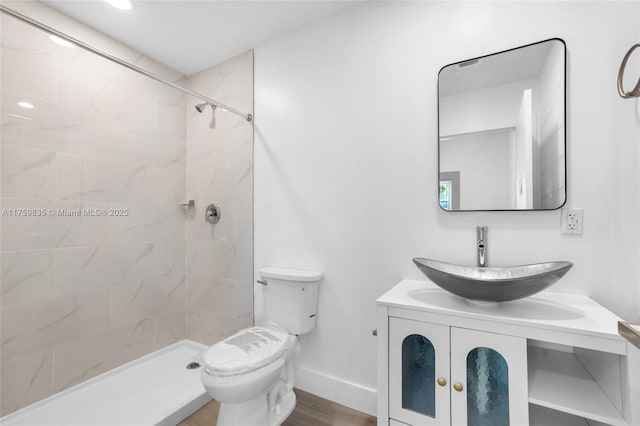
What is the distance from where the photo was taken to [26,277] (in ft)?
5.32

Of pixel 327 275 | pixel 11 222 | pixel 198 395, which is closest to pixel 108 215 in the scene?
pixel 11 222

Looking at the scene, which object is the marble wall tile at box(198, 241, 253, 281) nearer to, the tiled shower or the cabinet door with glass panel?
the tiled shower

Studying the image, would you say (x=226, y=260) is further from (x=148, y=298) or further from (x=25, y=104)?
(x=25, y=104)

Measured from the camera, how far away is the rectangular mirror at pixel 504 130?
123 centimetres

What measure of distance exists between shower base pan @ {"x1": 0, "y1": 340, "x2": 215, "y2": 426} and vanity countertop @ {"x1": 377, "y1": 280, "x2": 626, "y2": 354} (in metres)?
1.35

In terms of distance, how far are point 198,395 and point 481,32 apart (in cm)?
248

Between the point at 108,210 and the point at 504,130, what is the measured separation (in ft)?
7.99

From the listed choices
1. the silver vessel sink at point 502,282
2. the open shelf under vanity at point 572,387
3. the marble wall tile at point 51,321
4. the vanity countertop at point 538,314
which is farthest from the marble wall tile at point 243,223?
the open shelf under vanity at point 572,387

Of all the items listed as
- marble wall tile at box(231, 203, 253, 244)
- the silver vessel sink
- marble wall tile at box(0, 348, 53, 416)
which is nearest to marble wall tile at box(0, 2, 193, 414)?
marble wall tile at box(0, 348, 53, 416)

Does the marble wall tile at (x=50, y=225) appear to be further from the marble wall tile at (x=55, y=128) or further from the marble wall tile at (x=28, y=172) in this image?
the marble wall tile at (x=55, y=128)

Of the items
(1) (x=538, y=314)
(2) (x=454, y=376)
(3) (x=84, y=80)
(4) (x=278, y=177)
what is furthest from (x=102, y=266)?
(1) (x=538, y=314)

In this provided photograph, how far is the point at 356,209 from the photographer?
66.1 inches

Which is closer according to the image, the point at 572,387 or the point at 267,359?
the point at 572,387

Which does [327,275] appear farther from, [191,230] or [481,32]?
[481,32]
